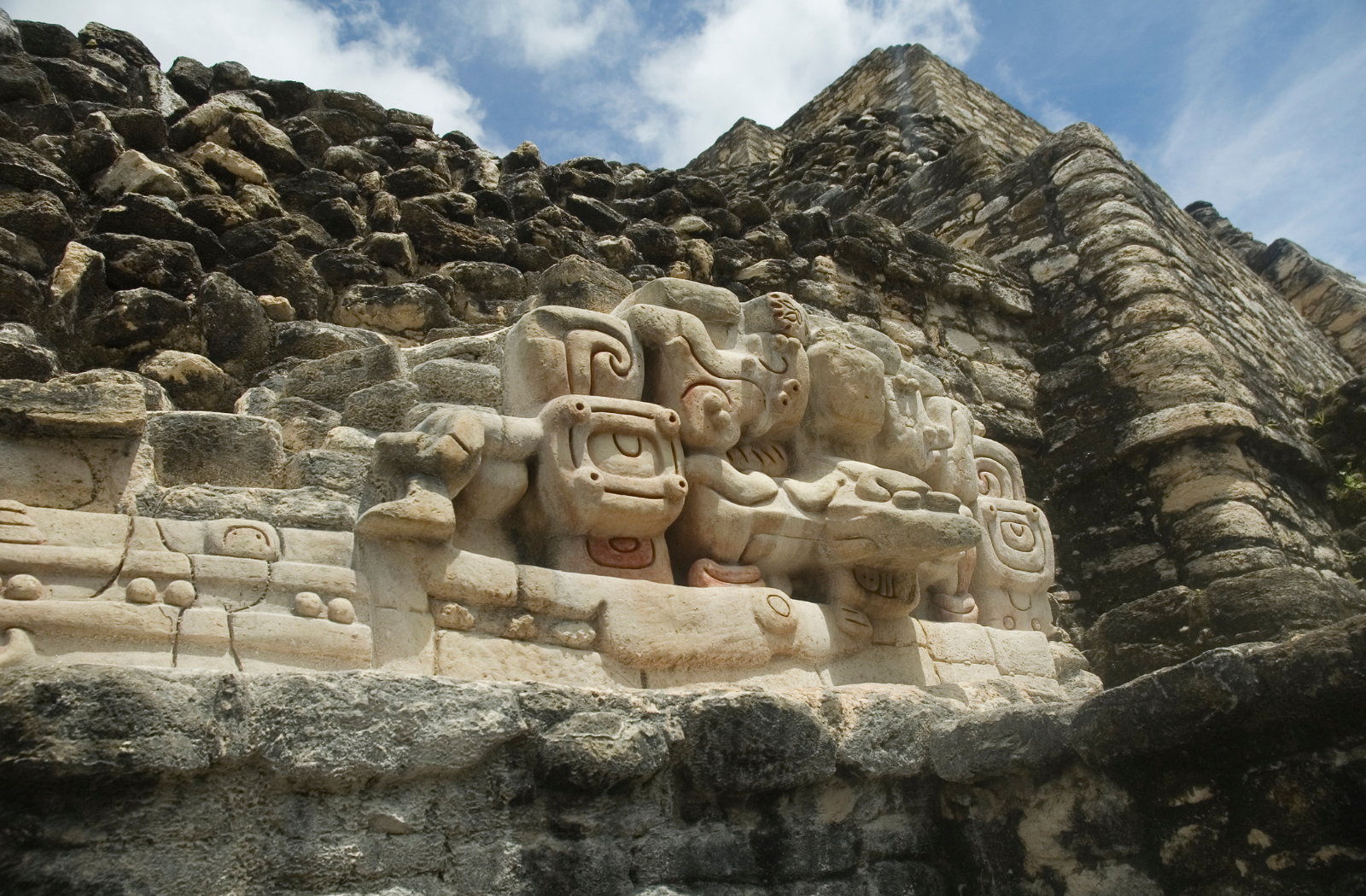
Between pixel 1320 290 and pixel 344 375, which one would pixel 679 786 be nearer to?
pixel 344 375

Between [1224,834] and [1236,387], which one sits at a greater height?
[1236,387]

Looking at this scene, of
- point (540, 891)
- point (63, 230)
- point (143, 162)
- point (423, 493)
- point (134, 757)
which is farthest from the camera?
point (143, 162)

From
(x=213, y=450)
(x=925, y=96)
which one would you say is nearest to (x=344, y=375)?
(x=213, y=450)

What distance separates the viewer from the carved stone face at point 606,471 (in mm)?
2623

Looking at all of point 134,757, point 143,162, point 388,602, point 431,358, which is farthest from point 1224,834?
point 143,162

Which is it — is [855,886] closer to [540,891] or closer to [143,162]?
[540,891]

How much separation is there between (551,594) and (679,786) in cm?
52

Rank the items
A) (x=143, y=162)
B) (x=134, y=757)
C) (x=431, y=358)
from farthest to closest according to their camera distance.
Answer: (x=143, y=162) → (x=431, y=358) → (x=134, y=757)

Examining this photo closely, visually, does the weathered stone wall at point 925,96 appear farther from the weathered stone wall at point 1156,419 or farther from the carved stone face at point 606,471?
the carved stone face at point 606,471

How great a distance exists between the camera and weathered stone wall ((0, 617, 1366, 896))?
1.73m

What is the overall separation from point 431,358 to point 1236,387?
4.66m

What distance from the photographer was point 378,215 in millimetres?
5605

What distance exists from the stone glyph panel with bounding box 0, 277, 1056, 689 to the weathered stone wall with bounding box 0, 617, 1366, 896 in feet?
0.86

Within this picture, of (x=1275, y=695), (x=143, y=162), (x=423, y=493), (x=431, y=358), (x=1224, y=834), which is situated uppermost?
(x=143, y=162)
